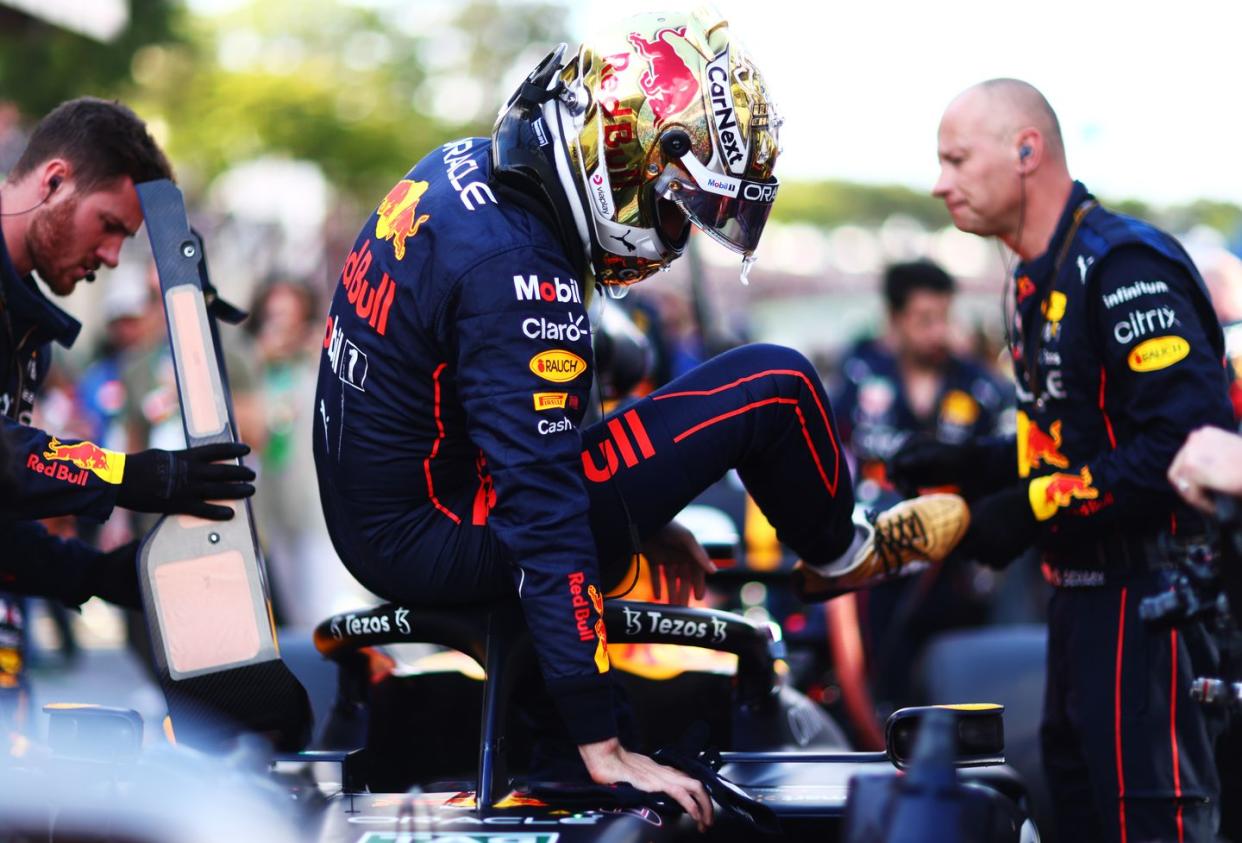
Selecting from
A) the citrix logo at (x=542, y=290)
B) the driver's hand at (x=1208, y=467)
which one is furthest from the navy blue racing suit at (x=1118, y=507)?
the citrix logo at (x=542, y=290)

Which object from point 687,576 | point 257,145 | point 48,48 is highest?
point 257,145

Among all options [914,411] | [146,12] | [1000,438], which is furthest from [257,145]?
[1000,438]

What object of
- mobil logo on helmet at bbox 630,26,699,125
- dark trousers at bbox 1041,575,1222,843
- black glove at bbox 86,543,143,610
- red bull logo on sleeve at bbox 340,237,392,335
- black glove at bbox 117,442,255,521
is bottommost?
dark trousers at bbox 1041,575,1222,843

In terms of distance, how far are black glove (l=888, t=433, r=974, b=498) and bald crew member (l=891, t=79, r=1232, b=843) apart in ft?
0.57

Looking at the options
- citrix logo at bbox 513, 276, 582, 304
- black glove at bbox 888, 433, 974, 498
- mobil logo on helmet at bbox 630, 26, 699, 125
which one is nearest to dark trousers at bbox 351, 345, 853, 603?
citrix logo at bbox 513, 276, 582, 304

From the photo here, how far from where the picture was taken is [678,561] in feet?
11.1

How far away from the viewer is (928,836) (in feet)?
6.38

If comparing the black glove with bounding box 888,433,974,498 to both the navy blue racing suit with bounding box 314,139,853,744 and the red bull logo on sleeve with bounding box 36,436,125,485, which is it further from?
the red bull logo on sleeve with bounding box 36,436,125,485

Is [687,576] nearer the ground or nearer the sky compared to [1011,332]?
nearer the ground

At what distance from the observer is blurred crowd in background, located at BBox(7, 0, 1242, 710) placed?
6711 millimetres

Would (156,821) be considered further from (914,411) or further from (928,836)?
(914,411)

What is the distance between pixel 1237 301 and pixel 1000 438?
2.76 metres

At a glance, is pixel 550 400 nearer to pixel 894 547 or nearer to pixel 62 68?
pixel 894 547

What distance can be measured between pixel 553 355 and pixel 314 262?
25707 millimetres
